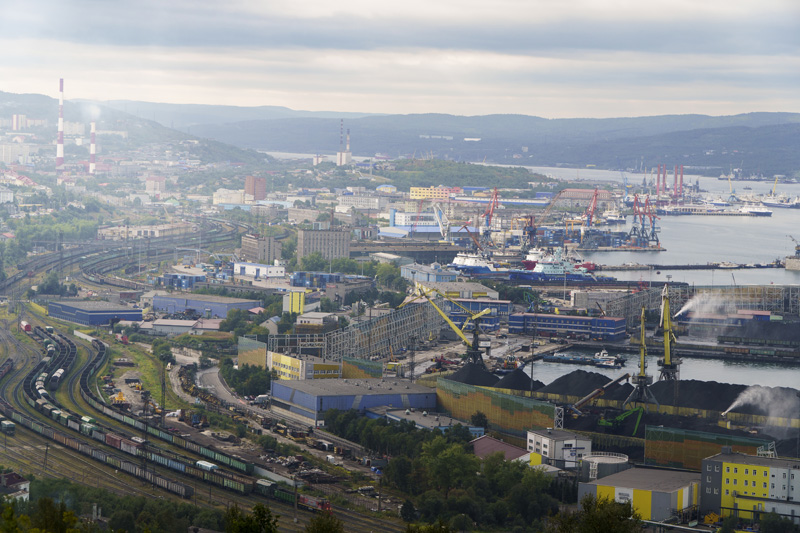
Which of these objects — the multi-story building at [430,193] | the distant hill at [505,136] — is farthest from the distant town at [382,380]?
the distant hill at [505,136]

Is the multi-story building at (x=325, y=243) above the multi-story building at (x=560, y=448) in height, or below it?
above

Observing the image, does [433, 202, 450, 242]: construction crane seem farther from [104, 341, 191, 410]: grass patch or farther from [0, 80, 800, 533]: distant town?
[104, 341, 191, 410]: grass patch

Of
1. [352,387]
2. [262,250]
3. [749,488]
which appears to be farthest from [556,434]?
[262,250]

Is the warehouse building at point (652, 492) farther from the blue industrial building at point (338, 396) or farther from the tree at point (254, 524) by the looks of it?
the blue industrial building at point (338, 396)

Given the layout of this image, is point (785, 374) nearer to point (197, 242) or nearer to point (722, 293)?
point (722, 293)

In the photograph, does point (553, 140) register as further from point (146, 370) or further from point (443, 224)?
point (146, 370)

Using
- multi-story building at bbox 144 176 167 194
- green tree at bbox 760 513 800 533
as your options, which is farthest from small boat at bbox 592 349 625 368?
multi-story building at bbox 144 176 167 194
